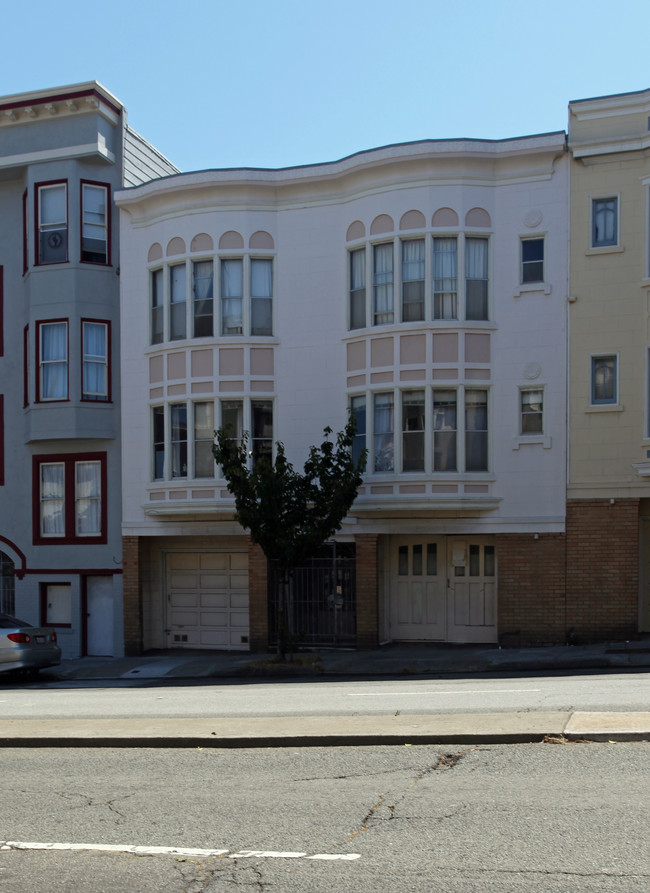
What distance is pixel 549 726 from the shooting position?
9.52m

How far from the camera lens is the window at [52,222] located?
2419cm

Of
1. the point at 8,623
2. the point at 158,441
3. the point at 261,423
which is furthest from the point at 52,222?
the point at 8,623

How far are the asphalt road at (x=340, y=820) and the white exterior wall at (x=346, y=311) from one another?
39.0 ft

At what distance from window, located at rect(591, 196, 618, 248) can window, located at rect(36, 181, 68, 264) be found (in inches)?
491

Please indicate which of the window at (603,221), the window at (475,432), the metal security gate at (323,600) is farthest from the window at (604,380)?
the metal security gate at (323,600)

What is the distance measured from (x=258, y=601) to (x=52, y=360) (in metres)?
7.87

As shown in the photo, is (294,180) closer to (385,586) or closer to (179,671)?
(385,586)

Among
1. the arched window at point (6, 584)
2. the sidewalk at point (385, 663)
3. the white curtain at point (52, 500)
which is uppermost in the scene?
the white curtain at point (52, 500)

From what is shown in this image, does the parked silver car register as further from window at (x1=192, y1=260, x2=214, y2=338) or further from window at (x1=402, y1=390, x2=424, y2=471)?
window at (x1=402, y1=390, x2=424, y2=471)

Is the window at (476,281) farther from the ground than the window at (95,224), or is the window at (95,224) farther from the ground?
the window at (95,224)

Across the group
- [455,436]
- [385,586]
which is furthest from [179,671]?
[455,436]

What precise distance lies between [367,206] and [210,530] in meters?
8.11

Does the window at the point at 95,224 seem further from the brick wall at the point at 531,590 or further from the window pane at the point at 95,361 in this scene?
the brick wall at the point at 531,590

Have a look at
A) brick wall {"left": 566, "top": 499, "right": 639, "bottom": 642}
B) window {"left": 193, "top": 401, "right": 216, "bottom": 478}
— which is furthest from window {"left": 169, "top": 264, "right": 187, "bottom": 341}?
brick wall {"left": 566, "top": 499, "right": 639, "bottom": 642}
